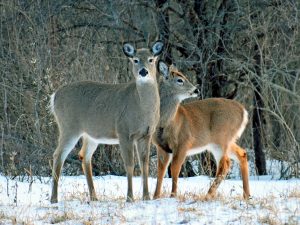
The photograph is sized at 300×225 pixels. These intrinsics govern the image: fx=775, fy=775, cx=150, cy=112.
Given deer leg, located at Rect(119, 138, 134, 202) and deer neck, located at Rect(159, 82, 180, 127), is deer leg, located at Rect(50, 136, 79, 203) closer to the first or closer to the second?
deer leg, located at Rect(119, 138, 134, 202)

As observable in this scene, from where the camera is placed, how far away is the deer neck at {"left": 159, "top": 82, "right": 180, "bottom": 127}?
36.4 ft

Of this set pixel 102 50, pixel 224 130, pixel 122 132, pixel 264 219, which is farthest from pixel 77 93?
pixel 102 50

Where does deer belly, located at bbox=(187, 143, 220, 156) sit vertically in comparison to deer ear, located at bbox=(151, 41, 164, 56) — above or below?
below

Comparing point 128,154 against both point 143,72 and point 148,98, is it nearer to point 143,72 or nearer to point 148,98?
point 148,98

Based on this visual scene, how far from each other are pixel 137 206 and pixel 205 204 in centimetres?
75

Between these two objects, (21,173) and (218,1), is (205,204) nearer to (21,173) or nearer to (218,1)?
(21,173)

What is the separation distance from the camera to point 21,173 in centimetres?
1425

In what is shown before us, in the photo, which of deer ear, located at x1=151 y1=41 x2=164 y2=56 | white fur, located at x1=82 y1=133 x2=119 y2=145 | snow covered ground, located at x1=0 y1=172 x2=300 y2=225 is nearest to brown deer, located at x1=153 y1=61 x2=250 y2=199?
white fur, located at x1=82 y1=133 x2=119 y2=145

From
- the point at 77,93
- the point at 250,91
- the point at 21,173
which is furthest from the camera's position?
the point at 250,91

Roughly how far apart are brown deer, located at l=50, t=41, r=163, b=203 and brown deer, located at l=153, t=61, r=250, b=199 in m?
0.98

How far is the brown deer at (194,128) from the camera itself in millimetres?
10945

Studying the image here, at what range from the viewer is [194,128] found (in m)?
11.2

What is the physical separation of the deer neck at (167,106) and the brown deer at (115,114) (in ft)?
3.28

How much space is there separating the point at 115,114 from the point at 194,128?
166 centimetres
